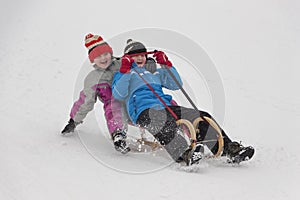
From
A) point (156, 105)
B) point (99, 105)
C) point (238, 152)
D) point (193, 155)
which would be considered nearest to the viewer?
point (193, 155)

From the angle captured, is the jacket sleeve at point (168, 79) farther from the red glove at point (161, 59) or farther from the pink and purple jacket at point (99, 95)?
the pink and purple jacket at point (99, 95)

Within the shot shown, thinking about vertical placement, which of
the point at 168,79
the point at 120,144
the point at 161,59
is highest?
the point at 161,59

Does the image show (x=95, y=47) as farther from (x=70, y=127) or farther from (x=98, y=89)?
(x=70, y=127)

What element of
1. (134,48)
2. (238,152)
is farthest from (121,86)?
(238,152)

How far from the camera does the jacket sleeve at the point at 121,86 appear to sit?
2629 mm

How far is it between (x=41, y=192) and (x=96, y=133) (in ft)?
3.39

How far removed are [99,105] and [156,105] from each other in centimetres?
109

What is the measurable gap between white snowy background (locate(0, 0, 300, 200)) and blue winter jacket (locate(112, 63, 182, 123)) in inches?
A: 12.9

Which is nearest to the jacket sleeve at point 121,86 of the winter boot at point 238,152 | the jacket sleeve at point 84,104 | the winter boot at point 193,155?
the jacket sleeve at point 84,104

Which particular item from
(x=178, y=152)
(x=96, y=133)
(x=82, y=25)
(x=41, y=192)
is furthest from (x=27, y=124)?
(x=82, y=25)

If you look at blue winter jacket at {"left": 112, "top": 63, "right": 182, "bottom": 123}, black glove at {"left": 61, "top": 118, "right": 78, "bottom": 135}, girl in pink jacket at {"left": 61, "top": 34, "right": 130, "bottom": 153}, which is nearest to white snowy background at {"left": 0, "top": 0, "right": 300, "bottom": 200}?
black glove at {"left": 61, "top": 118, "right": 78, "bottom": 135}

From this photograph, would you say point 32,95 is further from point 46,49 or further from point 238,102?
point 238,102

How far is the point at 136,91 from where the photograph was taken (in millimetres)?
2697

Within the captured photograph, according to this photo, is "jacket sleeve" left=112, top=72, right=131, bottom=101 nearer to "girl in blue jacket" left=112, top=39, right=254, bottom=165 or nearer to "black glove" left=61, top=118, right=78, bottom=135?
"girl in blue jacket" left=112, top=39, right=254, bottom=165
